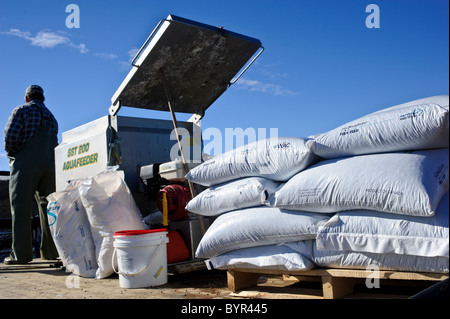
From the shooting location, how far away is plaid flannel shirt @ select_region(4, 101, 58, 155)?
523cm

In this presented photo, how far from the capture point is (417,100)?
8.43ft

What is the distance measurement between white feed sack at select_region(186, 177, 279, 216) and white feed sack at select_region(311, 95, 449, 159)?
470 mm

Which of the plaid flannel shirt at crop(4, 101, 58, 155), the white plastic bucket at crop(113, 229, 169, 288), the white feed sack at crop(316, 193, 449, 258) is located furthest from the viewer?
the plaid flannel shirt at crop(4, 101, 58, 155)

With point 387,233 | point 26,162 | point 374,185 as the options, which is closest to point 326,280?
point 387,233

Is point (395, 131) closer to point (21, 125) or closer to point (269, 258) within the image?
point (269, 258)

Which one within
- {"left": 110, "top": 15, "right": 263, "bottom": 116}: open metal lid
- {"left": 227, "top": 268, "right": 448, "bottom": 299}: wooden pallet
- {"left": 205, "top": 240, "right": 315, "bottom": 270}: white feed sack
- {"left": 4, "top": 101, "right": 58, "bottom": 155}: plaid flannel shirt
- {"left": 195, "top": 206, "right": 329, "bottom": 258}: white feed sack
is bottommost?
{"left": 227, "top": 268, "right": 448, "bottom": 299}: wooden pallet

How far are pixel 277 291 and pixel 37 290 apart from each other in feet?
6.39

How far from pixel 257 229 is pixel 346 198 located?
2.11 ft

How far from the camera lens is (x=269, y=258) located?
2803mm

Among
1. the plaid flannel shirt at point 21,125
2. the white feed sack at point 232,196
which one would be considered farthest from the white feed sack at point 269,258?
the plaid flannel shirt at point 21,125

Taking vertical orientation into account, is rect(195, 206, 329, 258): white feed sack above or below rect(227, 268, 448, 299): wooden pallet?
above

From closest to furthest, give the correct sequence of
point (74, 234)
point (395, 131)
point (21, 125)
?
point (395, 131)
point (74, 234)
point (21, 125)

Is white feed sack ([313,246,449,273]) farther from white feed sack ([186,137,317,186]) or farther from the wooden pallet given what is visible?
white feed sack ([186,137,317,186])

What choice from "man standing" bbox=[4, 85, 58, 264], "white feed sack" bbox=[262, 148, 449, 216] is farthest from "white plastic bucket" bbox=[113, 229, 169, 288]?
"man standing" bbox=[4, 85, 58, 264]
